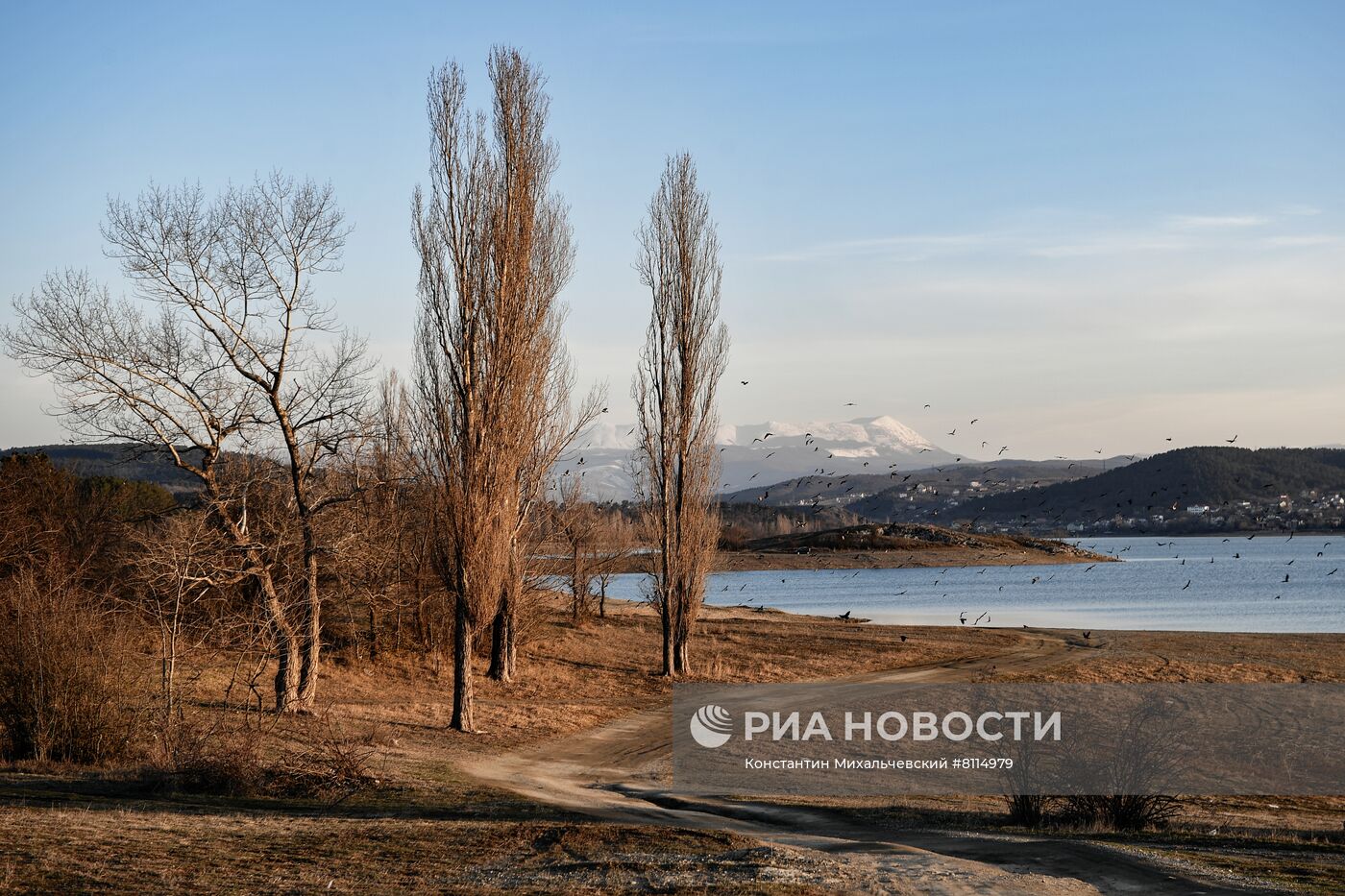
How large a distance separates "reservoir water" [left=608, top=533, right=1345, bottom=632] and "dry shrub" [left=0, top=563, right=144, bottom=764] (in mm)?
21106

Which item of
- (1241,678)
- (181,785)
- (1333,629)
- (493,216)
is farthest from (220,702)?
(1333,629)

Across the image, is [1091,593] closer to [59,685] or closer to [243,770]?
[243,770]

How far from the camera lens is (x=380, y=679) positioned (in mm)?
28672

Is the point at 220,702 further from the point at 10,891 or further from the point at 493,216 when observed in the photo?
the point at 10,891

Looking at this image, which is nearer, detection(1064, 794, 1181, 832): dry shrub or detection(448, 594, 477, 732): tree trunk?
detection(1064, 794, 1181, 832): dry shrub

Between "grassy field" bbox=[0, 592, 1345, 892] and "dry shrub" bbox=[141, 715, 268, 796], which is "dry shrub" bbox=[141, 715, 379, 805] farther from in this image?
"grassy field" bbox=[0, 592, 1345, 892]

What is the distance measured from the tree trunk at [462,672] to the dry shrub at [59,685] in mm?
6641

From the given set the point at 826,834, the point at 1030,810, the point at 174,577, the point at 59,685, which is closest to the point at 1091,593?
the point at 1030,810

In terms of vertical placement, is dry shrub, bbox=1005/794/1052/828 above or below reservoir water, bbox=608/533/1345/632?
above

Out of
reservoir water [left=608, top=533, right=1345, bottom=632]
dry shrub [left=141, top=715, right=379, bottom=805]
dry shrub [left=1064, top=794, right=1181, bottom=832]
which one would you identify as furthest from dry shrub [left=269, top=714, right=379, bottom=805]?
reservoir water [left=608, top=533, right=1345, bottom=632]

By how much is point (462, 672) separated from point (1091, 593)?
2079 inches

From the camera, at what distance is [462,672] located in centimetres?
2258

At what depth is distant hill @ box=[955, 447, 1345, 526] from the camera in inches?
4865

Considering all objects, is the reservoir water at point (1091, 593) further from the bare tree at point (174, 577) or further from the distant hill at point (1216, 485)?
the bare tree at point (174, 577)
